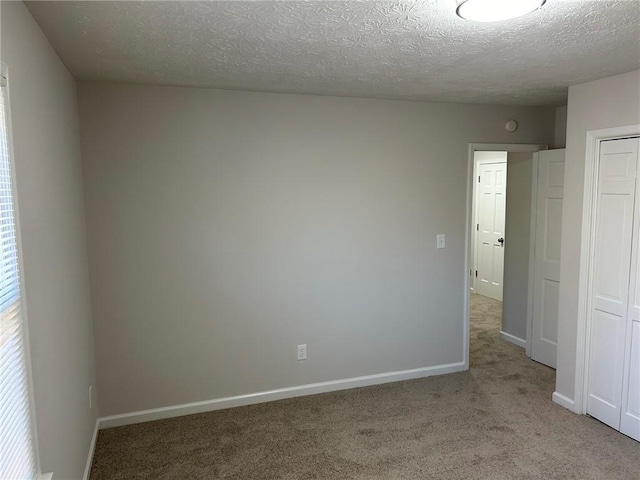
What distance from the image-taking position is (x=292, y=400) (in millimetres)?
3580

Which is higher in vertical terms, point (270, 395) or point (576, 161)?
point (576, 161)

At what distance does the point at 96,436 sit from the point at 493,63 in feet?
11.3

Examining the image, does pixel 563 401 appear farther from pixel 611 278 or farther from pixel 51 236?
pixel 51 236

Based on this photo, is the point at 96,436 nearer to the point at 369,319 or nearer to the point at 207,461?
the point at 207,461

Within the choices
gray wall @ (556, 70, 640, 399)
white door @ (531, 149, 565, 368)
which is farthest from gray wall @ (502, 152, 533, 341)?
gray wall @ (556, 70, 640, 399)

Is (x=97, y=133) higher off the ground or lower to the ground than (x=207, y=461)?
higher

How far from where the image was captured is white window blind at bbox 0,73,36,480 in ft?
4.51

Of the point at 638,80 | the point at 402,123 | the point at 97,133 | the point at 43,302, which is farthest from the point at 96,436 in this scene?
the point at 638,80

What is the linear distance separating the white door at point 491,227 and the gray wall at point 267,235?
2431 millimetres

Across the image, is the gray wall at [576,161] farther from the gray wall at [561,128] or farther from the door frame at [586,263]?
the gray wall at [561,128]

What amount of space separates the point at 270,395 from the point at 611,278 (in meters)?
2.59

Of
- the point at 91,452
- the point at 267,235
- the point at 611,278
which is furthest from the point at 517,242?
the point at 91,452

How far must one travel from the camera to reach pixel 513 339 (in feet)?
15.5

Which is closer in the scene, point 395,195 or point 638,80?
point 638,80
